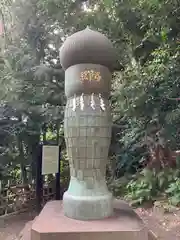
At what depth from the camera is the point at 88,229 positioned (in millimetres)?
2590

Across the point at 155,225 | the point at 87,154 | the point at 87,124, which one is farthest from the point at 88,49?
the point at 155,225

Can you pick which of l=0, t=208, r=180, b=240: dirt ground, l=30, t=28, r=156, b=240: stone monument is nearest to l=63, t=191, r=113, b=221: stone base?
l=30, t=28, r=156, b=240: stone monument

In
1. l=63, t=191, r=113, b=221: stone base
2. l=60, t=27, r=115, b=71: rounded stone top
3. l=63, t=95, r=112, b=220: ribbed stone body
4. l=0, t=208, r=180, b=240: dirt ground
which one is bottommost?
l=0, t=208, r=180, b=240: dirt ground

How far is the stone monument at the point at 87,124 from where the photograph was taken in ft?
10.1

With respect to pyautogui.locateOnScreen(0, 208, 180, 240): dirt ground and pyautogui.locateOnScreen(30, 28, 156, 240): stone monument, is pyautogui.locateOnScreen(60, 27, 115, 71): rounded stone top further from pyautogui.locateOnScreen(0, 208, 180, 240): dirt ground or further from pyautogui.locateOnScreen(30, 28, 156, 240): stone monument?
pyautogui.locateOnScreen(0, 208, 180, 240): dirt ground

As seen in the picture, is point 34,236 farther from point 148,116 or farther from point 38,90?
point 38,90

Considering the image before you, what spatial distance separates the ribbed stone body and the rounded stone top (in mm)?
443

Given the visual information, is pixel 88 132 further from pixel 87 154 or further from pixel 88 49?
pixel 88 49

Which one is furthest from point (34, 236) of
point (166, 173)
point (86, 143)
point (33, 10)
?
point (33, 10)

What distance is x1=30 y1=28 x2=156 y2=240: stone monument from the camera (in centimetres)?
303

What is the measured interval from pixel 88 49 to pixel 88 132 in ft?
2.99

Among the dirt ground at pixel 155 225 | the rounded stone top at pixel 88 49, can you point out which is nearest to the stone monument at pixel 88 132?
the rounded stone top at pixel 88 49

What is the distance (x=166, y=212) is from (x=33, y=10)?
518 centimetres

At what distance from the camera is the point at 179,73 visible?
4.93 meters
